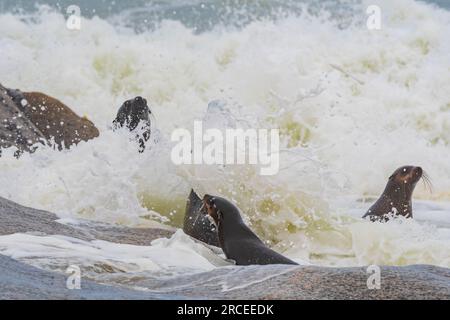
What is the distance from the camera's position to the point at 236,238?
270 inches

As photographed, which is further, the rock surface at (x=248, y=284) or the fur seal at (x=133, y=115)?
the fur seal at (x=133, y=115)

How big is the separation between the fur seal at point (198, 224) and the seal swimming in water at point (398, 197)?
180 centimetres

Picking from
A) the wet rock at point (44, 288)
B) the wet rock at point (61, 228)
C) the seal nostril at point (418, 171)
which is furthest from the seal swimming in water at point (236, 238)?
the seal nostril at point (418, 171)

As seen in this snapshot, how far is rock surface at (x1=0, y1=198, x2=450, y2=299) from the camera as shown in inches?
185

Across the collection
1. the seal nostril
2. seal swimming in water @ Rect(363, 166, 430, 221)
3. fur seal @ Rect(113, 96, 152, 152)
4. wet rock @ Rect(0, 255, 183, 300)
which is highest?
fur seal @ Rect(113, 96, 152, 152)

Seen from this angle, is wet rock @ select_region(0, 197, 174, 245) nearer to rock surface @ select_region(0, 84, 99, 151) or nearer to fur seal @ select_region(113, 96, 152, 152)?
fur seal @ select_region(113, 96, 152, 152)

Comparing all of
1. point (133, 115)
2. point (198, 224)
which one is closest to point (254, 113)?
point (133, 115)

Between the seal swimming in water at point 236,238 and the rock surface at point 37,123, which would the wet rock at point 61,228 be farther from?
the rock surface at point 37,123

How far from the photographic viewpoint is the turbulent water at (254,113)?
332 inches

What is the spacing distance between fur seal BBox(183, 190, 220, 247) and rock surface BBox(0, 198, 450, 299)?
207cm

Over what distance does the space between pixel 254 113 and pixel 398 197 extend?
12.0 feet

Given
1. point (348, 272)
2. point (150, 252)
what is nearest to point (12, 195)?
point (150, 252)

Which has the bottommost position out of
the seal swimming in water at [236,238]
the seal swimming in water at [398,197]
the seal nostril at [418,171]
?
the seal swimming in water at [236,238]

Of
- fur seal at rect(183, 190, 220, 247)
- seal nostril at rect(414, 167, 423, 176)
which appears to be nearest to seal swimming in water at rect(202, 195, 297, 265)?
fur seal at rect(183, 190, 220, 247)
